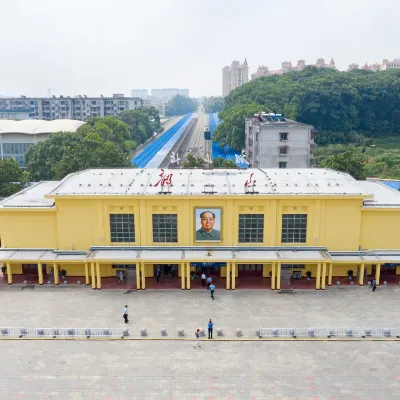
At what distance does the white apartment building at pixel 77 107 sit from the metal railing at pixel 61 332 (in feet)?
407

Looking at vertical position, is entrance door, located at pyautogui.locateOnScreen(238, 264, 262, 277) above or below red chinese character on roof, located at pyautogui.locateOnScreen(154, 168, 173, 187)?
below

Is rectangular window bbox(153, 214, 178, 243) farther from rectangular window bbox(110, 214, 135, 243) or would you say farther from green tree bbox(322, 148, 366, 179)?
green tree bbox(322, 148, 366, 179)

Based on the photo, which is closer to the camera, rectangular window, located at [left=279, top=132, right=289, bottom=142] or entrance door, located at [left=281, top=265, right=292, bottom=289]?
entrance door, located at [left=281, top=265, right=292, bottom=289]

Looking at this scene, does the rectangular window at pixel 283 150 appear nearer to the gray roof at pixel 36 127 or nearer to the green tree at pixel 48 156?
the green tree at pixel 48 156

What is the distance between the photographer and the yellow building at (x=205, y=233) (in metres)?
33.6

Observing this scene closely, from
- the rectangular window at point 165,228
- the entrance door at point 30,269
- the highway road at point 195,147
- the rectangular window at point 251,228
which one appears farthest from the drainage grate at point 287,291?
the highway road at point 195,147

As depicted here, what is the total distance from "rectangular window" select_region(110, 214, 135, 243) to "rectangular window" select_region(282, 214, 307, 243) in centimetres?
1143

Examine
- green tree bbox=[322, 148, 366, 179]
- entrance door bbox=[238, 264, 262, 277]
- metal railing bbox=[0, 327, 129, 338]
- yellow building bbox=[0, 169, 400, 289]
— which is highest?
green tree bbox=[322, 148, 366, 179]

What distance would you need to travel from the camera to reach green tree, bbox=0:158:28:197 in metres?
52.8

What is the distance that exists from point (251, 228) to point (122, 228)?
31.9 feet

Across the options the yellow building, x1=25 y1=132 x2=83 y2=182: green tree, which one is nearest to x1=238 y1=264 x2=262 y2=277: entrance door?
the yellow building

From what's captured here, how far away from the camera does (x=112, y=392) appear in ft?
69.9

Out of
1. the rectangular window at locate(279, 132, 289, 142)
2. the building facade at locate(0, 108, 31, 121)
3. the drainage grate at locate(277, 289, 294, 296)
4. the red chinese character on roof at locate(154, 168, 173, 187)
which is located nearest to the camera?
the drainage grate at locate(277, 289, 294, 296)

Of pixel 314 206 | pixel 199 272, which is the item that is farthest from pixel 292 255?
pixel 199 272
